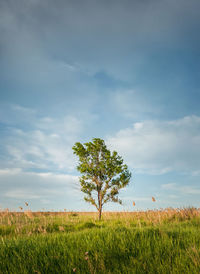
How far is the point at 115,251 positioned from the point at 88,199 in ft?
45.2

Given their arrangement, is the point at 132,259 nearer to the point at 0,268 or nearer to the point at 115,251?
the point at 115,251

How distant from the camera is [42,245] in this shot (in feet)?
15.3

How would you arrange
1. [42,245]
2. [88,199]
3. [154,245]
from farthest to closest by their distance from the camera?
[88,199] < [42,245] < [154,245]

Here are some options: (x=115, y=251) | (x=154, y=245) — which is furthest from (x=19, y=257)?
(x=154, y=245)

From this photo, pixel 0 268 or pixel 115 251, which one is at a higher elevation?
pixel 115 251

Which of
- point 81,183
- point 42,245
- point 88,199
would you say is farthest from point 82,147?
point 42,245

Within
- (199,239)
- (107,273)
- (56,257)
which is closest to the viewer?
(107,273)

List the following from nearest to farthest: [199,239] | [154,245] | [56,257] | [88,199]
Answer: [56,257] < [154,245] < [199,239] < [88,199]

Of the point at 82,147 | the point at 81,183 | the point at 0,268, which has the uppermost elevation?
the point at 82,147

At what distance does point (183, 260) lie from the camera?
3.35 m

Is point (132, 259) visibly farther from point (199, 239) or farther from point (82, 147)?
point (82, 147)

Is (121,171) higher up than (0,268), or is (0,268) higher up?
(121,171)

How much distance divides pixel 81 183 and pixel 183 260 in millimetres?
14497

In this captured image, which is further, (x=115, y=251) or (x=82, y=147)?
(x=82, y=147)
